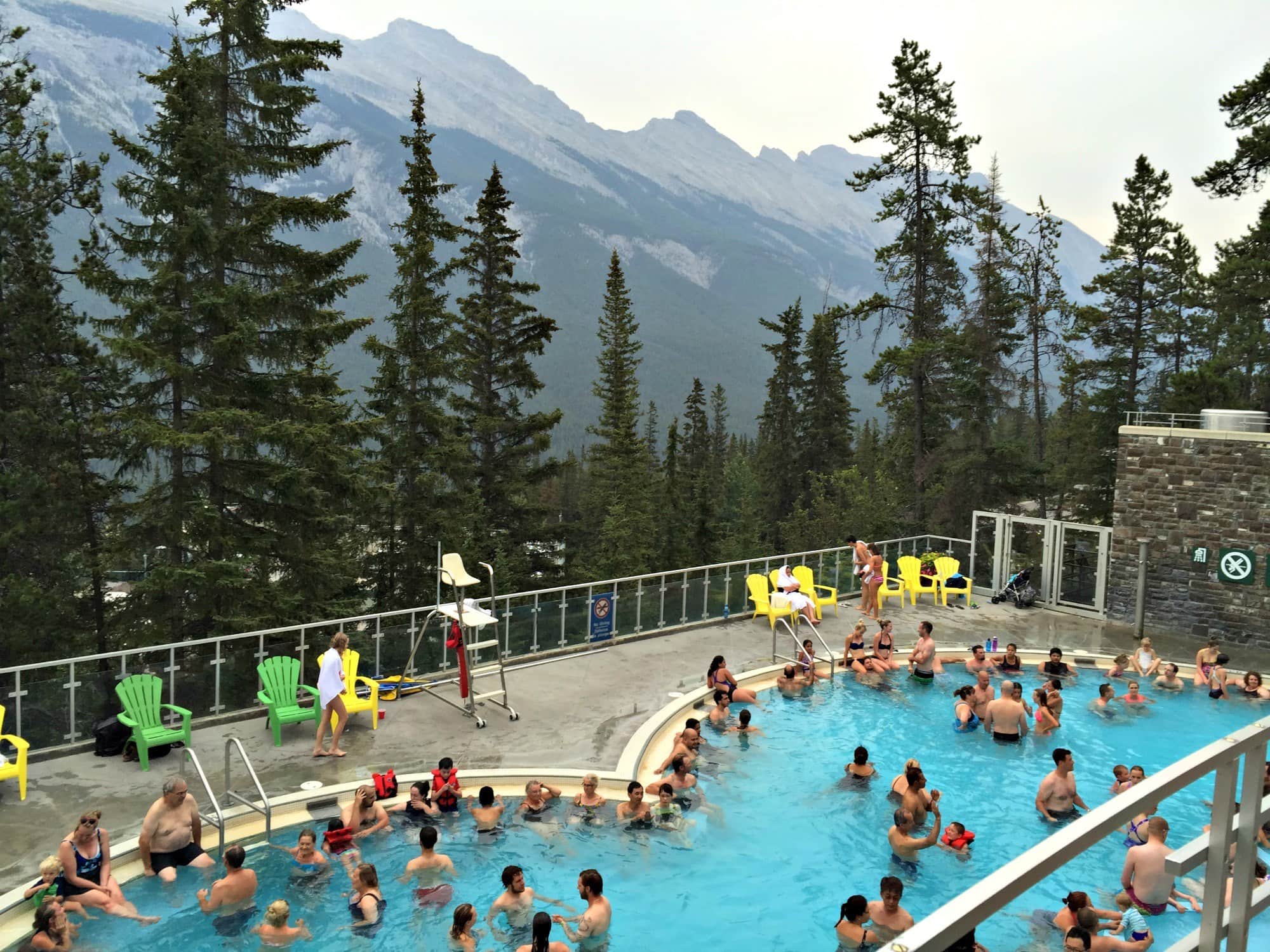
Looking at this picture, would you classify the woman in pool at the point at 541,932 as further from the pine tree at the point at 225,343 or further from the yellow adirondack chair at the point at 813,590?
the pine tree at the point at 225,343

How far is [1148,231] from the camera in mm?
34312

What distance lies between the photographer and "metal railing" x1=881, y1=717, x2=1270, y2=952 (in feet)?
5.42

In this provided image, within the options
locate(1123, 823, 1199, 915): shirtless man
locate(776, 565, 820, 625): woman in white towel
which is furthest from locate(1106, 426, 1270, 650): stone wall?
locate(1123, 823, 1199, 915): shirtless man

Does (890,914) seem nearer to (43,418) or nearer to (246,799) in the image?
(246,799)

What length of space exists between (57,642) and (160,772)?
1552cm

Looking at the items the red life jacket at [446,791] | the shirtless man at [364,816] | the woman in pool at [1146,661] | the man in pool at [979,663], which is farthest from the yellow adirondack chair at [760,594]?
the shirtless man at [364,816]

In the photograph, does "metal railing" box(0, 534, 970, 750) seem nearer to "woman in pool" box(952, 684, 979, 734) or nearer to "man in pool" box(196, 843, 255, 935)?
"man in pool" box(196, 843, 255, 935)

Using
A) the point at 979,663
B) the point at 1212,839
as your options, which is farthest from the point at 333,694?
the point at 979,663

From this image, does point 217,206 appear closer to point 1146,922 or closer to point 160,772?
point 160,772

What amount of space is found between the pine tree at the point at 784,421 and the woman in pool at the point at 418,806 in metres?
47.0

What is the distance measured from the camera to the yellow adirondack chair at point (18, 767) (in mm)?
9134

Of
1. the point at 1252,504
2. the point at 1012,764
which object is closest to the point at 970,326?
the point at 1252,504

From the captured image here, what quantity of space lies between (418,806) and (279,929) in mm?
2078

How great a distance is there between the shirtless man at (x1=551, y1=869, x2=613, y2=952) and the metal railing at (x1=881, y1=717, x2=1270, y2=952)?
6.85 m
